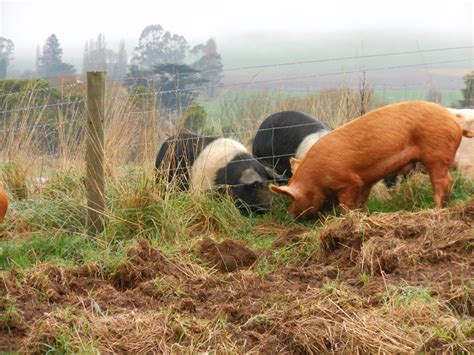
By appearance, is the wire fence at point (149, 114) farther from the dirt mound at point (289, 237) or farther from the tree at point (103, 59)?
the tree at point (103, 59)

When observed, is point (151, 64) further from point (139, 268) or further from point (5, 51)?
point (139, 268)

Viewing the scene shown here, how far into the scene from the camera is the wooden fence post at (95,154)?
7301mm

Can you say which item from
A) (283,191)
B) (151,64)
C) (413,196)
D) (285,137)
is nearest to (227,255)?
(283,191)

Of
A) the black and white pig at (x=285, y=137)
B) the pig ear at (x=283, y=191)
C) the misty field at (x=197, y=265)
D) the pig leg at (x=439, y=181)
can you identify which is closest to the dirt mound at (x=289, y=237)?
the misty field at (x=197, y=265)

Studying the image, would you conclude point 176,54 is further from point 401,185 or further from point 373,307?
point 373,307

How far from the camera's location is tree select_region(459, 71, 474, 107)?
11.9 m

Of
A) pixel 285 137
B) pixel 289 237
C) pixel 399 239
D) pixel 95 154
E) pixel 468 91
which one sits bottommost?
pixel 289 237

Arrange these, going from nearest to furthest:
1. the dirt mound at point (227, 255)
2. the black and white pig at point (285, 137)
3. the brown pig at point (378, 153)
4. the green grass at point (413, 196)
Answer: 1. the dirt mound at point (227, 255)
2. the brown pig at point (378, 153)
3. the green grass at point (413, 196)
4. the black and white pig at point (285, 137)

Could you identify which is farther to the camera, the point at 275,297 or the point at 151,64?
the point at 151,64

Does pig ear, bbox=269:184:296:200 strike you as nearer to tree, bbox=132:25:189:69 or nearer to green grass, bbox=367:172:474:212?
green grass, bbox=367:172:474:212

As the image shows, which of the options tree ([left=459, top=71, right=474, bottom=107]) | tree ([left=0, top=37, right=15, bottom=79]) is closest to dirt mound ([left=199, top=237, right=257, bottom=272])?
tree ([left=459, top=71, right=474, bottom=107])

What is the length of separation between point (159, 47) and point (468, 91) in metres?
15.3

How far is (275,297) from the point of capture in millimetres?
5062

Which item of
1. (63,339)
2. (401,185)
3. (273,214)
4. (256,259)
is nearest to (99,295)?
(63,339)
